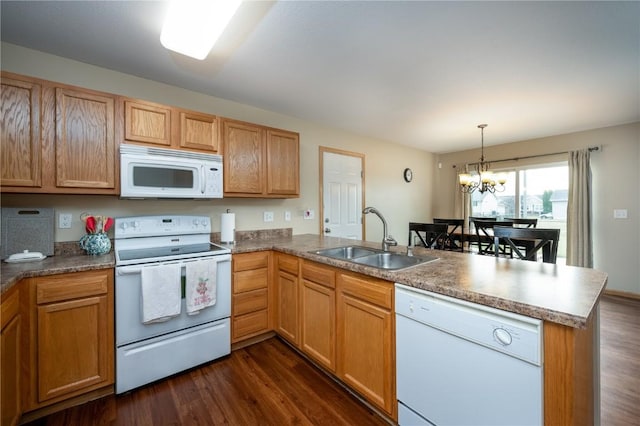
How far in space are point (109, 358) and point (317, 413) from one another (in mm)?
1358

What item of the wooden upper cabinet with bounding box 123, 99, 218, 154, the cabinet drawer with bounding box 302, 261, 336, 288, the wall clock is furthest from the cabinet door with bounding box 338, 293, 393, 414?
the wall clock

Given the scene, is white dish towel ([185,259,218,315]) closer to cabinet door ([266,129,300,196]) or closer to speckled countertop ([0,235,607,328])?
speckled countertop ([0,235,607,328])

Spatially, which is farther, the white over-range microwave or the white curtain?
the white curtain

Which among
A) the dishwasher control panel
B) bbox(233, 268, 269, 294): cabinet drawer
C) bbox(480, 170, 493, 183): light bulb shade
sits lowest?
bbox(233, 268, 269, 294): cabinet drawer

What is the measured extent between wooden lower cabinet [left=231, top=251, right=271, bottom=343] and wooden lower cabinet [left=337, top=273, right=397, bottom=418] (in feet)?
2.96

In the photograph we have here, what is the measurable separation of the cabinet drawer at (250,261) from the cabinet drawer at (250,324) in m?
0.41

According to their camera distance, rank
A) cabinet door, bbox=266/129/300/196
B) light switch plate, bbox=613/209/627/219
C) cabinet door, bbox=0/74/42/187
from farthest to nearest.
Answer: light switch plate, bbox=613/209/627/219 → cabinet door, bbox=266/129/300/196 → cabinet door, bbox=0/74/42/187

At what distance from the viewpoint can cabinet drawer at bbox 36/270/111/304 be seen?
1541mm

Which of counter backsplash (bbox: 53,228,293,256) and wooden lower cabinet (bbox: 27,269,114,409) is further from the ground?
counter backsplash (bbox: 53,228,293,256)

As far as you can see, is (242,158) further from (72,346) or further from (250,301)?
(72,346)

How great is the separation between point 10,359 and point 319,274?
167cm

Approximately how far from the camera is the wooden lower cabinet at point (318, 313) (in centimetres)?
184

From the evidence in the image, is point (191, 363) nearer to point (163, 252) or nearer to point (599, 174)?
point (163, 252)

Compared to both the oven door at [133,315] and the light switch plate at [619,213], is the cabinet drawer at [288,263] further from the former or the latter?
the light switch plate at [619,213]
